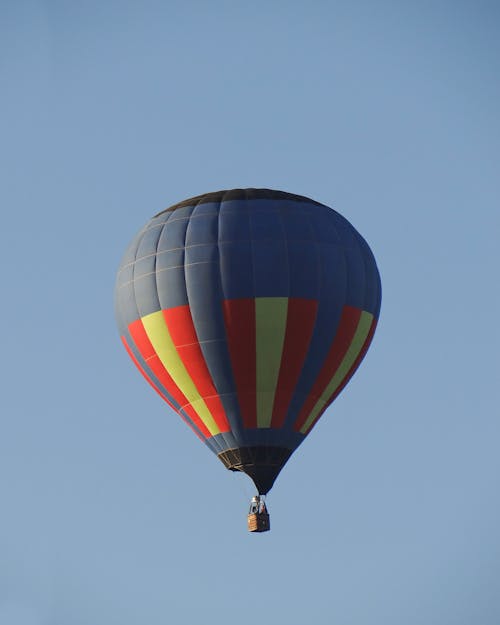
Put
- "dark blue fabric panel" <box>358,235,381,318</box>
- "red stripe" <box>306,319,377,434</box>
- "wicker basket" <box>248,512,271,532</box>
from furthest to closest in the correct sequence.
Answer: "dark blue fabric panel" <box>358,235,381,318</box> < "red stripe" <box>306,319,377,434</box> < "wicker basket" <box>248,512,271,532</box>

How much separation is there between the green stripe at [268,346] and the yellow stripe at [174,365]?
1016mm

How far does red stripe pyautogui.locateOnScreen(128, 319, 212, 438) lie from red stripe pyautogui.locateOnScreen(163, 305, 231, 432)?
439mm

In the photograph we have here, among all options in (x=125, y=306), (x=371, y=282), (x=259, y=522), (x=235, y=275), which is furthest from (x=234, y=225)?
(x=259, y=522)

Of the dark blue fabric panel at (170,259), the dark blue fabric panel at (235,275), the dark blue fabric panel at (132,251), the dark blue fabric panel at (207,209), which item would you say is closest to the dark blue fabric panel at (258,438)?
the dark blue fabric panel at (235,275)

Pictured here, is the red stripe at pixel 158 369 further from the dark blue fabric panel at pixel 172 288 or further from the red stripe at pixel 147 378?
the dark blue fabric panel at pixel 172 288

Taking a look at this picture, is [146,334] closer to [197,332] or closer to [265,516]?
[197,332]

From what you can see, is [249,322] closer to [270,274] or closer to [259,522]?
[270,274]

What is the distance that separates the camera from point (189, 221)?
39188 millimetres

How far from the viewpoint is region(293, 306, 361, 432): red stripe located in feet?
128

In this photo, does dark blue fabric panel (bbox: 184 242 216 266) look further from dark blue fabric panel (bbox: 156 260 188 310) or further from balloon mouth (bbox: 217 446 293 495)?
balloon mouth (bbox: 217 446 293 495)

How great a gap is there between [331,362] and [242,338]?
72.4 inches

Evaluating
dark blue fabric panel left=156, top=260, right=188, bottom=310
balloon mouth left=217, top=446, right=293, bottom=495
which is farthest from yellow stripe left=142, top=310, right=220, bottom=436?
balloon mouth left=217, top=446, right=293, bottom=495

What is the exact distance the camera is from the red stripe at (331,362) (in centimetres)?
3891

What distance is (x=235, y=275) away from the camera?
38.4 meters
